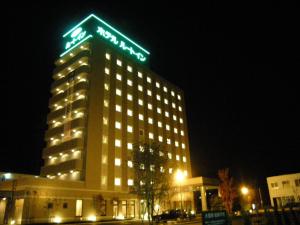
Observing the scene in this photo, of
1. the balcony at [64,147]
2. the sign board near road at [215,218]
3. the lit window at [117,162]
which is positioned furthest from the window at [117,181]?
the sign board near road at [215,218]

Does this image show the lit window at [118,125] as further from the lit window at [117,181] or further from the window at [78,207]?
the window at [78,207]

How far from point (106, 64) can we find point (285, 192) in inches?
2348

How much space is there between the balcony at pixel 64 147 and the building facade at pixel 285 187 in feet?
176

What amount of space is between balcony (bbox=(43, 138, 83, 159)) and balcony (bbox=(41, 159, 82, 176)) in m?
3.09

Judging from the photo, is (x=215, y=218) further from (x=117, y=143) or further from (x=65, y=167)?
(x=117, y=143)

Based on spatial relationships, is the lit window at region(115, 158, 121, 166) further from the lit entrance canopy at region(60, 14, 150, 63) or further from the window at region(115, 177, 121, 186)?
the lit entrance canopy at region(60, 14, 150, 63)

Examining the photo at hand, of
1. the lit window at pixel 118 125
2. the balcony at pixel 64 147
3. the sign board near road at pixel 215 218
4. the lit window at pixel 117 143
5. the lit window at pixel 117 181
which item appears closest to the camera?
the sign board near road at pixel 215 218

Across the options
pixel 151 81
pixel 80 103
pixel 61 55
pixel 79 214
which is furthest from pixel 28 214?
pixel 151 81

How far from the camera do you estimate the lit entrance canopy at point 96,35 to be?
228 feet

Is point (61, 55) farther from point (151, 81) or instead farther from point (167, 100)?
point (167, 100)

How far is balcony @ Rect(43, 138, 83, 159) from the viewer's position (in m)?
56.4

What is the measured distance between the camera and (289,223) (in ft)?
77.0

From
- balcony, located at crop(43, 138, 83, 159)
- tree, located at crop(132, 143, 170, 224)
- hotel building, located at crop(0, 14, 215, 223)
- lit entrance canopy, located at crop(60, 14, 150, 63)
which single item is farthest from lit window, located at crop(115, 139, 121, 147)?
lit entrance canopy, located at crop(60, 14, 150, 63)

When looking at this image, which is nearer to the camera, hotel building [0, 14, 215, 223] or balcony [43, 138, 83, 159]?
hotel building [0, 14, 215, 223]
